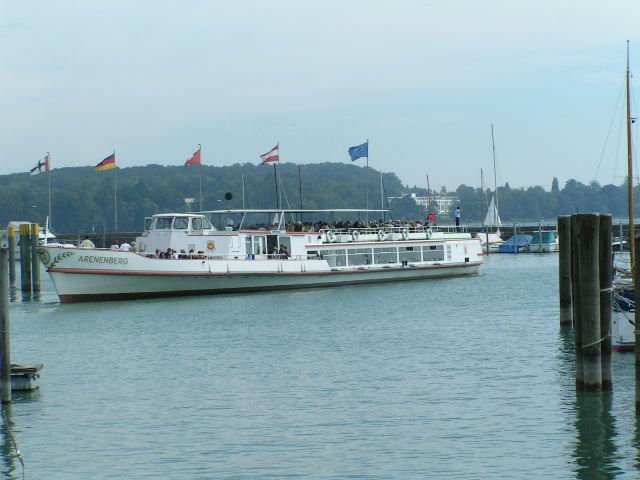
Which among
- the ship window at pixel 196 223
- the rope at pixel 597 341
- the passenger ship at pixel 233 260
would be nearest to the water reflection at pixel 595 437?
the rope at pixel 597 341

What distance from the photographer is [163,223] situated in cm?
5550

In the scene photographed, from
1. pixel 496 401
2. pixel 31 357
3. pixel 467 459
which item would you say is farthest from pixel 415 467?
pixel 31 357

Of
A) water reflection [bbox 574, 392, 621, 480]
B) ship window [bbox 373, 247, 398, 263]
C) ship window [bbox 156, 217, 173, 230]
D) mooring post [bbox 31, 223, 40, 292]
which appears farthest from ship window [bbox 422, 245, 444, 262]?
water reflection [bbox 574, 392, 621, 480]

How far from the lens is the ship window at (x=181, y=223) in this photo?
181 ft

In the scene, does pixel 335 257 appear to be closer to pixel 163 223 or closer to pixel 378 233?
pixel 378 233

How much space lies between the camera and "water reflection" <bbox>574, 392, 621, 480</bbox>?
19.7 metres

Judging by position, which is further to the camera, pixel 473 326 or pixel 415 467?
pixel 473 326

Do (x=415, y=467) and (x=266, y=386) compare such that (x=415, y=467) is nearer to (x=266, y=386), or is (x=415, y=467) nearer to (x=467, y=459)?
(x=467, y=459)

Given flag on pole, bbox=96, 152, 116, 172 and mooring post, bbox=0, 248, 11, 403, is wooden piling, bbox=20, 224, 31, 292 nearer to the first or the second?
flag on pole, bbox=96, 152, 116, 172

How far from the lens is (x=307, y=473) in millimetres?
19672

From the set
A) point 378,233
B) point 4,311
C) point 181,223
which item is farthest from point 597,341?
point 378,233

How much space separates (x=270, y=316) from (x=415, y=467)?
2637cm

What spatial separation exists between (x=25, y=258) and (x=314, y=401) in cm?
4218

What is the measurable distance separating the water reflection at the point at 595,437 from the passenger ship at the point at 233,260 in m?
31.3
